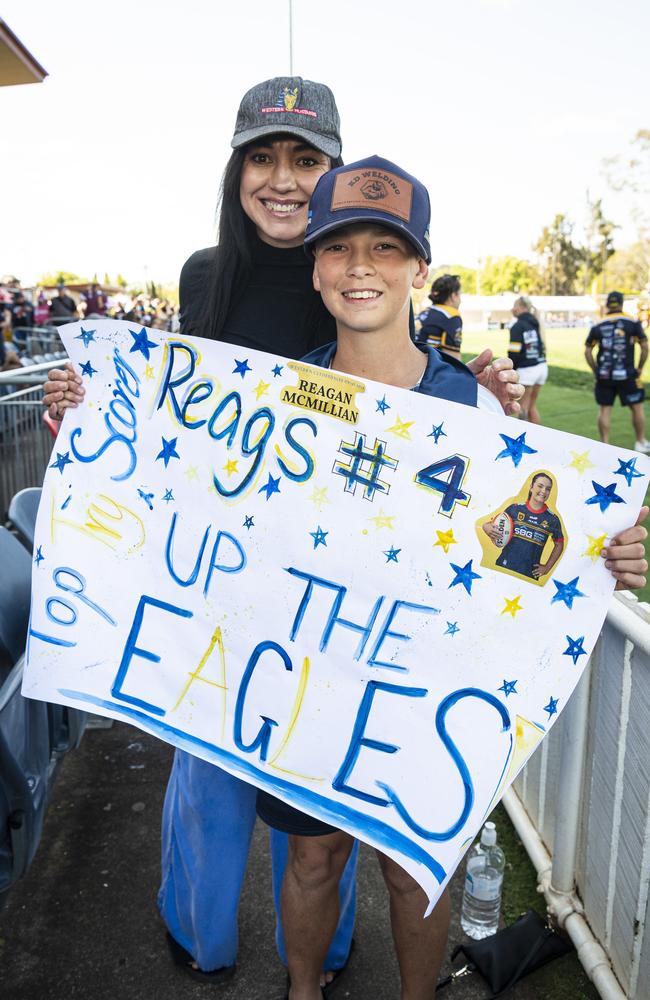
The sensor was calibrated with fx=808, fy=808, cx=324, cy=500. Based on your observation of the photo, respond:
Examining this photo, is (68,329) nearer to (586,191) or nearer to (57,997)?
(57,997)

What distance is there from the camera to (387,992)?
2322 mm

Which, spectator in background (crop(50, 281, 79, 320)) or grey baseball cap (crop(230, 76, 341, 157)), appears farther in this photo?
spectator in background (crop(50, 281, 79, 320))

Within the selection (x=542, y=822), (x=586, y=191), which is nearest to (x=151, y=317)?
(x=542, y=822)

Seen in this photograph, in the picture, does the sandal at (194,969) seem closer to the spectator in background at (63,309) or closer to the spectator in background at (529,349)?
the spectator in background at (529,349)

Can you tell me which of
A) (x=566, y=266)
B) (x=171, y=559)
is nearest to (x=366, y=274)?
(x=171, y=559)

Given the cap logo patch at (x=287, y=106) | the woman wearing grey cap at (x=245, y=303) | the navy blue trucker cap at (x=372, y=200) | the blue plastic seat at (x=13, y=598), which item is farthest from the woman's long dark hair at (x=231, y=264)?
the blue plastic seat at (x=13, y=598)

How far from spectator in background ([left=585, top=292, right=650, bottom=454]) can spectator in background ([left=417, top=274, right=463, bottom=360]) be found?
1.79 meters

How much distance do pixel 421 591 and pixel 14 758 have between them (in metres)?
1.14

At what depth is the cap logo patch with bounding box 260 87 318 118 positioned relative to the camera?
197cm

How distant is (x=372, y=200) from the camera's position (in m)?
1.70

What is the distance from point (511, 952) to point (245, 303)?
201 centimetres

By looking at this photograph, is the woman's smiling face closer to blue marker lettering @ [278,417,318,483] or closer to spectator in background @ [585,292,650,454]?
blue marker lettering @ [278,417,318,483]

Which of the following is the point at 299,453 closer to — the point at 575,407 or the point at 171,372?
the point at 171,372

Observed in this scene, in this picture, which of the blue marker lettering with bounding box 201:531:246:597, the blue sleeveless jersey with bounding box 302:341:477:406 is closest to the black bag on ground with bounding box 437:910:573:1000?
the blue marker lettering with bounding box 201:531:246:597
